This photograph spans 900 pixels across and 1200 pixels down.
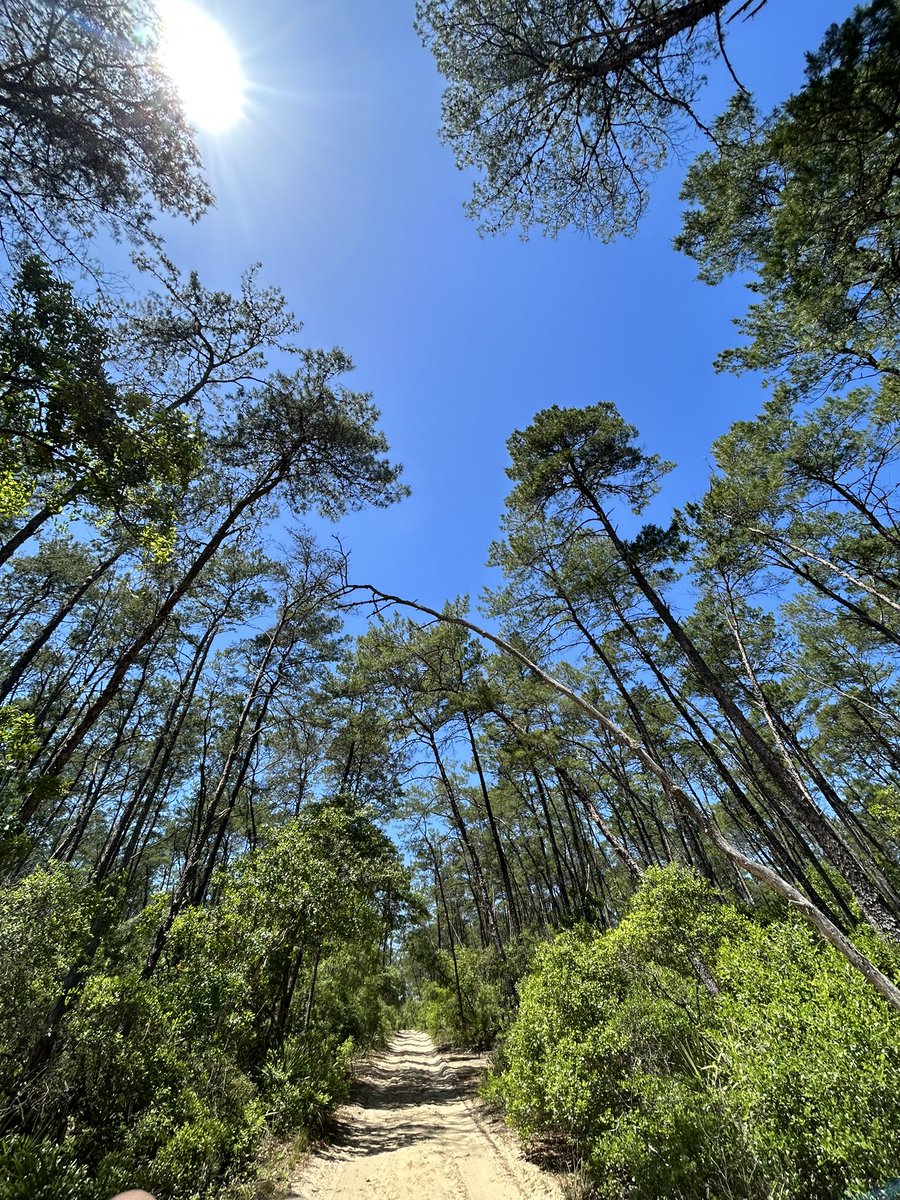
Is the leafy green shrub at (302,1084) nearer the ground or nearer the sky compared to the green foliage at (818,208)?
nearer the ground

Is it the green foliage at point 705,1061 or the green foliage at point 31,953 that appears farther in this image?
the green foliage at point 31,953

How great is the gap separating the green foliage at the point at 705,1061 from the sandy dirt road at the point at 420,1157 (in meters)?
0.65

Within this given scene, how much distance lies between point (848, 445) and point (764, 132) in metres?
7.74

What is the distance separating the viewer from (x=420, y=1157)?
709cm

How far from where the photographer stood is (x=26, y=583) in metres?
15.3

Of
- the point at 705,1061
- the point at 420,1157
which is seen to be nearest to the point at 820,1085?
the point at 705,1061

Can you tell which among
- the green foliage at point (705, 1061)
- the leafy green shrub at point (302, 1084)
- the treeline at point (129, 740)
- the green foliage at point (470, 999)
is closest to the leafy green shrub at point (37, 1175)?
the treeline at point (129, 740)

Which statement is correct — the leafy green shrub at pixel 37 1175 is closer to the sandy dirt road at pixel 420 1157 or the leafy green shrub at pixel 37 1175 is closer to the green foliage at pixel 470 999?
the sandy dirt road at pixel 420 1157

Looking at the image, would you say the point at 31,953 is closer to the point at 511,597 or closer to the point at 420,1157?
the point at 420,1157

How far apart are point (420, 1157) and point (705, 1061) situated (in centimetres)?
504

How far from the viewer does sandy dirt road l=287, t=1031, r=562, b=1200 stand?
19.8 feet

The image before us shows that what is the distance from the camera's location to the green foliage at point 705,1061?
3.30 metres

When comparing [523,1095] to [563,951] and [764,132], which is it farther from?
[764,132]

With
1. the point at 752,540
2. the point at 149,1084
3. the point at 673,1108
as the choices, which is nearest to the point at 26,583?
the point at 149,1084
